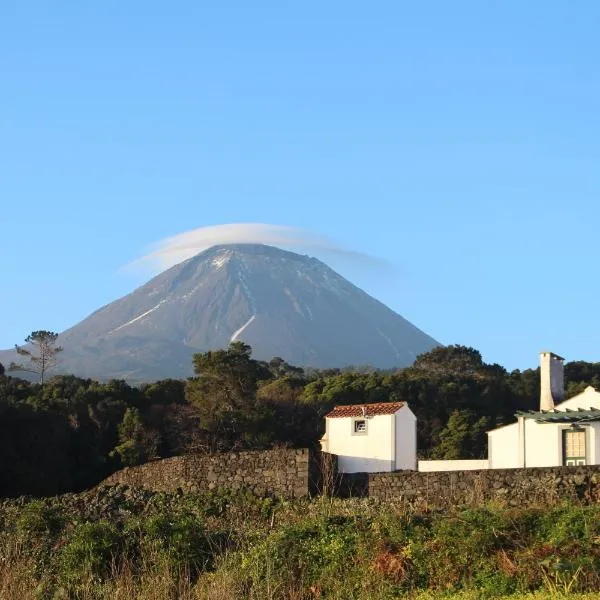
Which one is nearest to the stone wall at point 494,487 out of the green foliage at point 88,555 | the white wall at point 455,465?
the green foliage at point 88,555

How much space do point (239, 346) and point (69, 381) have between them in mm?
8202

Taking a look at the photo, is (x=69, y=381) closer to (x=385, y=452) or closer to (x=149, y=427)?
(x=149, y=427)

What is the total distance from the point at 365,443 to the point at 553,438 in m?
4.52

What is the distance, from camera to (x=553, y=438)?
29.2m

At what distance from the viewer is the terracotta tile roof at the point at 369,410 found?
100 ft

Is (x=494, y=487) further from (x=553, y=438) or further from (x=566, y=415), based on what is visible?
(x=553, y=438)

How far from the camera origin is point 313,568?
15914 millimetres

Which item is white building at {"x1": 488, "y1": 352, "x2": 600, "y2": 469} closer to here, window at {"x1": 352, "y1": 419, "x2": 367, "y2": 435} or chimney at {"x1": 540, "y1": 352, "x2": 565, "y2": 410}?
chimney at {"x1": 540, "y1": 352, "x2": 565, "y2": 410}

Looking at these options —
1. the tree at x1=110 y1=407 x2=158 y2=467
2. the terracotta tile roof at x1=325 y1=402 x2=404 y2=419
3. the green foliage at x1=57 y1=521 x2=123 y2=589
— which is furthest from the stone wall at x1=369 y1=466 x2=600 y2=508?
the tree at x1=110 y1=407 x2=158 y2=467

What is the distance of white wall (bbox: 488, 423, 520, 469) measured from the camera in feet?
99.0

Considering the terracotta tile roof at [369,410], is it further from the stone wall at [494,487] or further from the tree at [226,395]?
the tree at [226,395]

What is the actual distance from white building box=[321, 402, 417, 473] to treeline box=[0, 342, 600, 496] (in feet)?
28.1

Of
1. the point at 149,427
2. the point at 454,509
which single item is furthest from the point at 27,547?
the point at 149,427

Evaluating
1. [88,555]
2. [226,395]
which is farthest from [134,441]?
[88,555]
